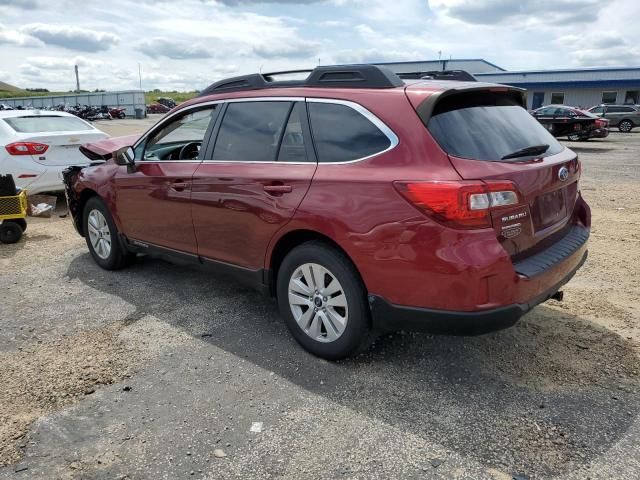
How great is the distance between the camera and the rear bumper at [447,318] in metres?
2.85

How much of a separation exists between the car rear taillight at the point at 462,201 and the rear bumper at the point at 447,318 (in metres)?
0.49

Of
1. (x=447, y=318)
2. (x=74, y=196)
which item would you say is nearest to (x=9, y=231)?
(x=74, y=196)

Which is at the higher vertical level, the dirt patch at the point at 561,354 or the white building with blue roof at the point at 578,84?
the white building with blue roof at the point at 578,84

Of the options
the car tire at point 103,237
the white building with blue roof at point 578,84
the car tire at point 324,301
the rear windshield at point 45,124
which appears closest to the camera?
the car tire at point 324,301

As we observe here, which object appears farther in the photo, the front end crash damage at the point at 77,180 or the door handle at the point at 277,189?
the front end crash damage at the point at 77,180

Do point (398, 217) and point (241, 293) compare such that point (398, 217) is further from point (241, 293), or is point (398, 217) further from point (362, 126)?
point (241, 293)

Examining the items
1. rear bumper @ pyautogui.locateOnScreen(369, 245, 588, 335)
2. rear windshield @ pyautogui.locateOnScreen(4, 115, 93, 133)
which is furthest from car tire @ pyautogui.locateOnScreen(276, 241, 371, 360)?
rear windshield @ pyautogui.locateOnScreen(4, 115, 93, 133)

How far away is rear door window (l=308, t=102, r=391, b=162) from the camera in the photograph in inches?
125

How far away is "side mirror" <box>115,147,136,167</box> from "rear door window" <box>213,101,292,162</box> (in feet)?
3.93

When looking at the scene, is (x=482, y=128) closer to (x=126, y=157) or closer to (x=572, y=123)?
Answer: (x=126, y=157)

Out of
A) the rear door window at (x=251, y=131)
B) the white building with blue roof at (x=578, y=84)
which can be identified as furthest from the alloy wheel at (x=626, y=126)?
the rear door window at (x=251, y=131)

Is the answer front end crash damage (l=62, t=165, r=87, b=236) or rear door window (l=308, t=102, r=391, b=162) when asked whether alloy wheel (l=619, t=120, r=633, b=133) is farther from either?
rear door window (l=308, t=102, r=391, b=162)

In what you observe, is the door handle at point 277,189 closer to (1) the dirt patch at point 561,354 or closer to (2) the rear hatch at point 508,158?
(2) the rear hatch at point 508,158

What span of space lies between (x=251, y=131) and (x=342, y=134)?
2.93 feet
